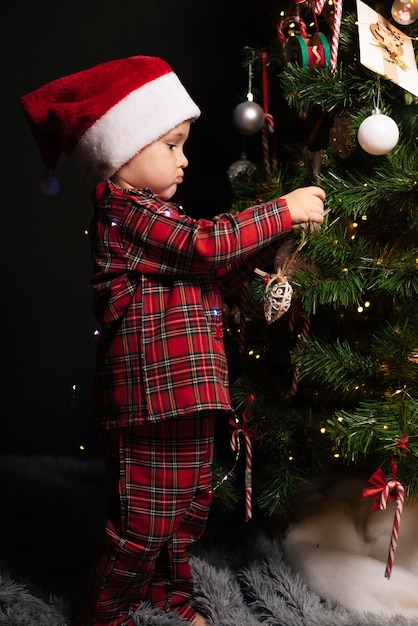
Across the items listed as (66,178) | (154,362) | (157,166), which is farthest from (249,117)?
(66,178)

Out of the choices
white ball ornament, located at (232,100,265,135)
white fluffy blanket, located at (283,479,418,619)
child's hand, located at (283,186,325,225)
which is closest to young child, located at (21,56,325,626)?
child's hand, located at (283,186,325,225)

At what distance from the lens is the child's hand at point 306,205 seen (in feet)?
4.15

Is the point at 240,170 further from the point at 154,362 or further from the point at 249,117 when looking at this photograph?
the point at 154,362

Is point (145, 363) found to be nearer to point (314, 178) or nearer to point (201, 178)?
point (314, 178)

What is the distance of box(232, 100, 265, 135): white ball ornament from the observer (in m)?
1.54

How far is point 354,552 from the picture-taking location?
5.07 feet

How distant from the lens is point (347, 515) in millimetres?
1598

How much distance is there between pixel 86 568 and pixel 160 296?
27.7 inches

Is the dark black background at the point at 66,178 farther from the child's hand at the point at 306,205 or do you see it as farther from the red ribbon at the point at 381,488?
the red ribbon at the point at 381,488

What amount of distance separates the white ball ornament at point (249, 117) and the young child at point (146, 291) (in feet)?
0.72

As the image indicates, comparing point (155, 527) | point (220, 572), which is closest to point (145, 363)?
point (155, 527)

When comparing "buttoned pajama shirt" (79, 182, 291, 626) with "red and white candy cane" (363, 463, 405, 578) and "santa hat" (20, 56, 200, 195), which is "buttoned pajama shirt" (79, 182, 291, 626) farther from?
"red and white candy cane" (363, 463, 405, 578)

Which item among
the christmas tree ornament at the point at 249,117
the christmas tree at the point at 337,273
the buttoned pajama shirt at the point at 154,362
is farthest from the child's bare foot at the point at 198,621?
the christmas tree ornament at the point at 249,117

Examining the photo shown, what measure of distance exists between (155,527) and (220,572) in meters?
0.33
